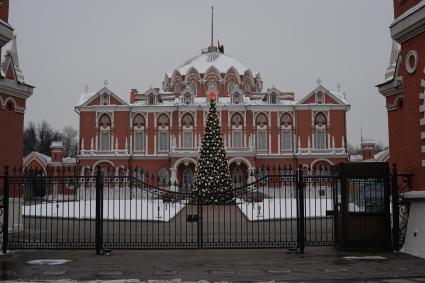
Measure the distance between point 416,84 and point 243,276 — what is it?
6.56 meters

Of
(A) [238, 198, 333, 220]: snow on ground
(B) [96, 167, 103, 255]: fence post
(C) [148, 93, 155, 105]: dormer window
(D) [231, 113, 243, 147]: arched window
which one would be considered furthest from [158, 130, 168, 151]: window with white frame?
(B) [96, 167, 103, 255]: fence post

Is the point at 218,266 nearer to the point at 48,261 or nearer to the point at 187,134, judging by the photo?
the point at 48,261

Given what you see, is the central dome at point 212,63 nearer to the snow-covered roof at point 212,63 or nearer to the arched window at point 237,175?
the snow-covered roof at point 212,63

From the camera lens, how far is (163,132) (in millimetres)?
57031

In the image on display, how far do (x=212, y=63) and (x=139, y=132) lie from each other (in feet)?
40.1

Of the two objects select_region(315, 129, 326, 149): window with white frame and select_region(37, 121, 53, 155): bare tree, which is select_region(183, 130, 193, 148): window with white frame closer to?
select_region(315, 129, 326, 149): window with white frame

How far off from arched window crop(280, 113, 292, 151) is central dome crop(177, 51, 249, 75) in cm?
842

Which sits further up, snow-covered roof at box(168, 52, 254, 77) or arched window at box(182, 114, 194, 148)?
snow-covered roof at box(168, 52, 254, 77)

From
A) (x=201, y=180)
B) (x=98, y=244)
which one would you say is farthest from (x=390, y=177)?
(x=201, y=180)

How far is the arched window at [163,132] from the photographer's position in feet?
186

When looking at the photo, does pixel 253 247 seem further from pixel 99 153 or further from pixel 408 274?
pixel 99 153

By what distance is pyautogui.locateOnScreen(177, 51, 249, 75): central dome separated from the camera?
6184 centimetres

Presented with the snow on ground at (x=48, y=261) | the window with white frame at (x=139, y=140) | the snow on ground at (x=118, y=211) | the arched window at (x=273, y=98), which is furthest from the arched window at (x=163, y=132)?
the snow on ground at (x=48, y=261)

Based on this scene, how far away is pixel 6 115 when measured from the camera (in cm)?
1852
